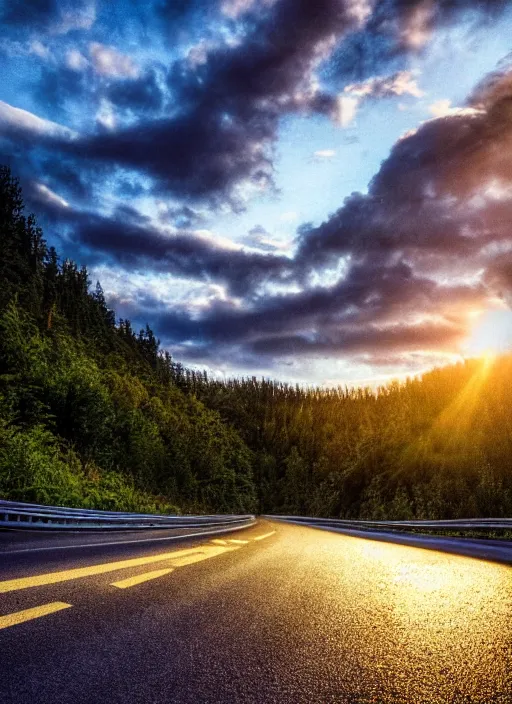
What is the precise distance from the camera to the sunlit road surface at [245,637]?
1.98m

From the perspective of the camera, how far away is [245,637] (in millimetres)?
2814

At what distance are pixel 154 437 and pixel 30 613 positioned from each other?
49748 mm

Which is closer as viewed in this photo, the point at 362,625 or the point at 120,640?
the point at 120,640

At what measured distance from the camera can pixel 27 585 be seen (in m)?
3.87

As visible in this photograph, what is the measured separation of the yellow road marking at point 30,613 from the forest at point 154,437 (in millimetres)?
14236

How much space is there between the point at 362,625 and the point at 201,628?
1.05m

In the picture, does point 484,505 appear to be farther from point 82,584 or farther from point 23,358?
point 82,584

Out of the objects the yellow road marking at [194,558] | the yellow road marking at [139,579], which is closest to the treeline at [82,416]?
the yellow road marking at [194,558]

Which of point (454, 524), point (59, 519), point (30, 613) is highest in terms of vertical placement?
point (30, 613)

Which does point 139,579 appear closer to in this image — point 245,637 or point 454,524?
point 245,637

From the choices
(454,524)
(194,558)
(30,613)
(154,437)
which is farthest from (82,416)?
(30,613)

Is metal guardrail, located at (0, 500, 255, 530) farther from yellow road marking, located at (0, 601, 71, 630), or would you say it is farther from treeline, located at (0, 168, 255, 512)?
yellow road marking, located at (0, 601, 71, 630)

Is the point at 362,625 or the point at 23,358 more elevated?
the point at 23,358

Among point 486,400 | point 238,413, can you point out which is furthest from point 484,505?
point 238,413
